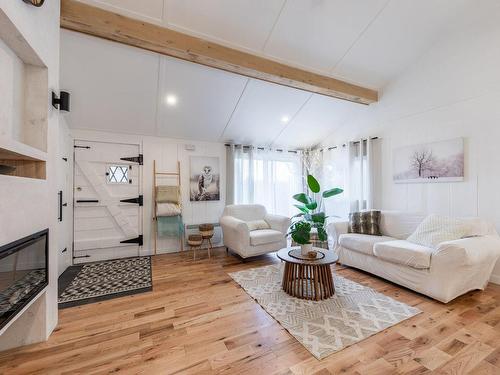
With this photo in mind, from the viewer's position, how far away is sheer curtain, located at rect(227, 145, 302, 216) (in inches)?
188

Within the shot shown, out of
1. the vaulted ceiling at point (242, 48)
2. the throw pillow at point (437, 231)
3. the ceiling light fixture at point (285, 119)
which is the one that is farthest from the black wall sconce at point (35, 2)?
the throw pillow at point (437, 231)

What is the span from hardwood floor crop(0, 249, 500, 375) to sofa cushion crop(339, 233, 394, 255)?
2.09ft

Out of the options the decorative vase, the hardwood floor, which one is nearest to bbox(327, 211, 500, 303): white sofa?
the hardwood floor

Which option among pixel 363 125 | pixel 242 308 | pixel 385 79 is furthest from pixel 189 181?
pixel 385 79

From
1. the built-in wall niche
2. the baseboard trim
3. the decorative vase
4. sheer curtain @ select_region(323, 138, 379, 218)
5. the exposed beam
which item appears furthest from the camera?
sheer curtain @ select_region(323, 138, 379, 218)

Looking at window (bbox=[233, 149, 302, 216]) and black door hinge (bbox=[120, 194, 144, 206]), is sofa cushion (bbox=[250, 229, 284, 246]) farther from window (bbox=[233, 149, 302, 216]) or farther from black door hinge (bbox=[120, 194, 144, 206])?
black door hinge (bbox=[120, 194, 144, 206])

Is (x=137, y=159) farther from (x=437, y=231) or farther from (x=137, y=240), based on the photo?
(x=437, y=231)

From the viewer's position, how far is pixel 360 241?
316 cm

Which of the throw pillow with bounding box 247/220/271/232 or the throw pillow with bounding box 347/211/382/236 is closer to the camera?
the throw pillow with bounding box 347/211/382/236

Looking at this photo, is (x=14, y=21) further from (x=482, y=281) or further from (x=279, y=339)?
(x=482, y=281)

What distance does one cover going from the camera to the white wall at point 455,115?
2.86 meters

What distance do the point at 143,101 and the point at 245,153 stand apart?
216 cm

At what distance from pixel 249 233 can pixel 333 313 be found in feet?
5.67

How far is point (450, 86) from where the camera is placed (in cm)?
324
